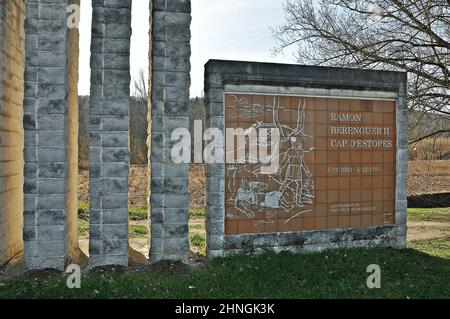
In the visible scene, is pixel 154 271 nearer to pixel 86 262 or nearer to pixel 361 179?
pixel 86 262

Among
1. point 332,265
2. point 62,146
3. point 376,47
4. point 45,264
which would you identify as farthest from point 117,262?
point 376,47

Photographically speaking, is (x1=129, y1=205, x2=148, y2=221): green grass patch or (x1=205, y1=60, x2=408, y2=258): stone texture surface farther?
(x1=129, y1=205, x2=148, y2=221): green grass patch

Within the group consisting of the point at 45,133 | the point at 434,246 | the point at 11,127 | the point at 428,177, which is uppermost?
the point at 11,127

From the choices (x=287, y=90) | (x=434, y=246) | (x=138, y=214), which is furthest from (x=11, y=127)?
(x=434, y=246)

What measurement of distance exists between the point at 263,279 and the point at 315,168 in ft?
7.79

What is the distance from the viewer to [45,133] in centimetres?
623

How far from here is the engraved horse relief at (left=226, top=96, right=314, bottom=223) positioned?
7062 millimetres

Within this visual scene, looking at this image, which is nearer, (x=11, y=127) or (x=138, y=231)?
(x=11, y=127)

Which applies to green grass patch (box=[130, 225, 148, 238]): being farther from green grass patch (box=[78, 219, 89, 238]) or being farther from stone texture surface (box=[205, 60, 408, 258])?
stone texture surface (box=[205, 60, 408, 258])

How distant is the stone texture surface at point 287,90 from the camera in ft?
22.7

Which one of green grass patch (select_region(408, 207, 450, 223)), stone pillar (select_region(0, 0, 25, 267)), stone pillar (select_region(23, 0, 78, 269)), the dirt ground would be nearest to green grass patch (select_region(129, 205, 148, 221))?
stone pillar (select_region(0, 0, 25, 267))

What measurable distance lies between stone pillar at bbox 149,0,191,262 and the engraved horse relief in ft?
2.83

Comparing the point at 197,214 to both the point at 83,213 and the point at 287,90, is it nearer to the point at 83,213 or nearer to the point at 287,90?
the point at 83,213

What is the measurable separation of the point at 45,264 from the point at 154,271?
162 centimetres
